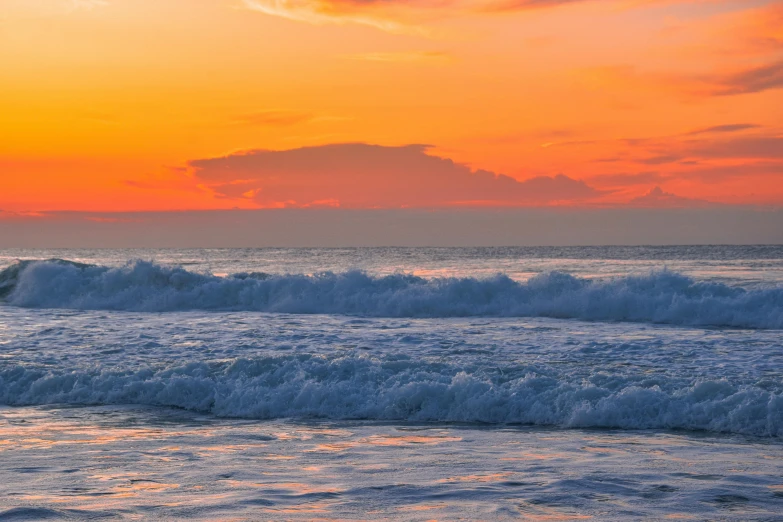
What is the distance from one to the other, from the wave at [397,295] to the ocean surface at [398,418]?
340 mm

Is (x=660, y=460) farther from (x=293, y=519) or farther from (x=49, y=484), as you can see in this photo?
(x=49, y=484)

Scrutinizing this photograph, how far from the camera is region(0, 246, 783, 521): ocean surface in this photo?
703 cm

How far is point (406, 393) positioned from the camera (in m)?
11.8

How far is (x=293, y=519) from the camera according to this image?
645 centimetres

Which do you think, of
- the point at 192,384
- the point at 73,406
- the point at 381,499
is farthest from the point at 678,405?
the point at 73,406

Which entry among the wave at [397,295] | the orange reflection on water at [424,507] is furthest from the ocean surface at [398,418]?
the wave at [397,295]

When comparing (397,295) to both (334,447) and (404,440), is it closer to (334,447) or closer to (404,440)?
(404,440)

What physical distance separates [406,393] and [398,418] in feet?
1.78

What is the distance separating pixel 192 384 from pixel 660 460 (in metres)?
7.56

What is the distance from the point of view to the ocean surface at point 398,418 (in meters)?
7.03

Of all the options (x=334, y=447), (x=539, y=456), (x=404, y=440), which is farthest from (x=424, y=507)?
(x=404, y=440)

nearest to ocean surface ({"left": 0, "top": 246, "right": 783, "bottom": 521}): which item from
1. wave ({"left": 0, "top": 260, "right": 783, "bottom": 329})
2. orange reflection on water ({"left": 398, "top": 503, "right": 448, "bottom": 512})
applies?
orange reflection on water ({"left": 398, "top": 503, "right": 448, "bottom": 512})

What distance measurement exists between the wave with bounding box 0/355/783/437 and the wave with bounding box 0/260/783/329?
11.9 metres

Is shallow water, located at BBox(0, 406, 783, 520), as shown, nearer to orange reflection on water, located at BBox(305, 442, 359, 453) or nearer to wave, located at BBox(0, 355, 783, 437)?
orange reflection on water, located at BBox(305, 442, 359, 453)
